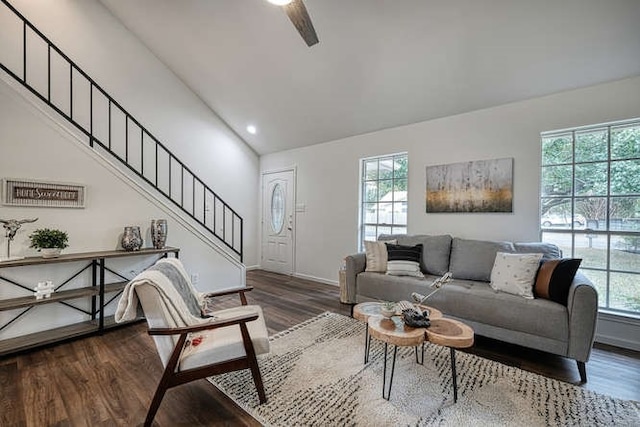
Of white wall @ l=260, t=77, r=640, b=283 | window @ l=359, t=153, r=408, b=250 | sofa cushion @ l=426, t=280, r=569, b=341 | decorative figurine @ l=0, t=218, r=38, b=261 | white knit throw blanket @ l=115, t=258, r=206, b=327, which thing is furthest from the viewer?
window @ l=359, t=153, r=408, b=250

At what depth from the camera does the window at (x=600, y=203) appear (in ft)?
9.02

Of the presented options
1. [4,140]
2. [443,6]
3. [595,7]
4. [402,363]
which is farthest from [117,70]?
[595,7]

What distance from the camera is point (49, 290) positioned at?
2.73 meters

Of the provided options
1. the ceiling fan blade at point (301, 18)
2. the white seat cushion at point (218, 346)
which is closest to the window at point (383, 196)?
the ceiling fan blade at point (301, 18)

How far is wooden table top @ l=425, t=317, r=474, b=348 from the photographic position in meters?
1.74

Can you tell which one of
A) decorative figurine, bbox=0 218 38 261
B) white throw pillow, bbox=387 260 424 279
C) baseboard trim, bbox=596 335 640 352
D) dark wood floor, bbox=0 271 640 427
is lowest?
dark wood floor, bbox=0 271 640 427

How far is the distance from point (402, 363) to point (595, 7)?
3335 mm

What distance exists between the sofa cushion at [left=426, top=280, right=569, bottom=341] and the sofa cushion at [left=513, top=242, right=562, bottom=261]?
536 millimetres

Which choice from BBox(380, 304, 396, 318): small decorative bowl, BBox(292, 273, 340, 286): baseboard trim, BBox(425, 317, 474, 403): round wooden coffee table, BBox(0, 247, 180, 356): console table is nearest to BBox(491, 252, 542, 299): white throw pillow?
BBox(425, 317, 474, 403): round wooden coffee table

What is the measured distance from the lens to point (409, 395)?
192 cm

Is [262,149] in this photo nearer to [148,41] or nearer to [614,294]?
[148,41]

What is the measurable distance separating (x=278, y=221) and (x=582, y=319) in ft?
15.9

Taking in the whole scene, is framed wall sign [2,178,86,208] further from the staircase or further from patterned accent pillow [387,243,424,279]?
patterned accent pillow [387,243,424,279]

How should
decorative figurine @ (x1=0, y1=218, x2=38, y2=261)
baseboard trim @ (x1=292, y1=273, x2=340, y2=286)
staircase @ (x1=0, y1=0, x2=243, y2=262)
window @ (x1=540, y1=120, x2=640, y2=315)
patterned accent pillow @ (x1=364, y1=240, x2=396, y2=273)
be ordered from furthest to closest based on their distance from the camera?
baseboard trim @ (x1=292, y1=273, x2=340, y2=286) < patterned accent pillow @ (x1=364, y1=240, x2=396, y2=273) < staircase @ (x1=0, y1=0, x2=243, y2=262) < window @ (x1=540, y1=120, x2=640, y2=315) < decorative figurine @ (x1=0, y1=218, x2=38, y2=261)
